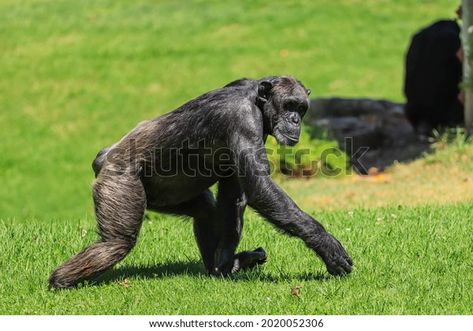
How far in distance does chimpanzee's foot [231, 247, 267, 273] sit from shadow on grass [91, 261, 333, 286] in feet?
0.15

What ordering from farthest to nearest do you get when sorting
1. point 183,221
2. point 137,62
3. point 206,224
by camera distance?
1. point 137,62
2. point 183,221
3. point 206,224

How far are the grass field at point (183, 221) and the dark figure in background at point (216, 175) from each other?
0.83 ft

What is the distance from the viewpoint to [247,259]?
6.72 m

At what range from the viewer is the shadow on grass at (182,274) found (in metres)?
6.53

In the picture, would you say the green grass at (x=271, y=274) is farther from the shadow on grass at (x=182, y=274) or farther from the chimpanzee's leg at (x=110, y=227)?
the chimpanzee's leg at (x=110, y=227)

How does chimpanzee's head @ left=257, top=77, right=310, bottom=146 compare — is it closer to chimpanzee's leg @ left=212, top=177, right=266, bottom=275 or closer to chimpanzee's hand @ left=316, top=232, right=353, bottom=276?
chimpanzee's leg @ left=212, top=177, right=266, bottom=275

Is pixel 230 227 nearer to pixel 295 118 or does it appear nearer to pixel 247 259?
pixel 247 259

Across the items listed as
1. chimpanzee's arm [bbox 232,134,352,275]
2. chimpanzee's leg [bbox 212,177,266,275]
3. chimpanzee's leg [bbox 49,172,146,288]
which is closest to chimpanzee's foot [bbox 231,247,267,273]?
chimpanzee's leg [bbox 212,177,266,275]

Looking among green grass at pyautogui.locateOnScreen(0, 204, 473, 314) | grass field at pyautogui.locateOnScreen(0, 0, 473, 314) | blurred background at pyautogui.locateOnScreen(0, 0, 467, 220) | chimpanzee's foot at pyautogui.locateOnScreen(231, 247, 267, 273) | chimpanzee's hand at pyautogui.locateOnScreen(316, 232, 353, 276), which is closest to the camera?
green grass at pyautogui.locateOnScreen(0, 204, 473, 314)

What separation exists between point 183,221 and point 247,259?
1976mm

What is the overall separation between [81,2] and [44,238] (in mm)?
18620

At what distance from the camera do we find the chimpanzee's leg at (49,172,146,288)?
629 cm

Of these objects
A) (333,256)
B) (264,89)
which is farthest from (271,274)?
(264,89)

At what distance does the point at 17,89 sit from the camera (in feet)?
65.2
